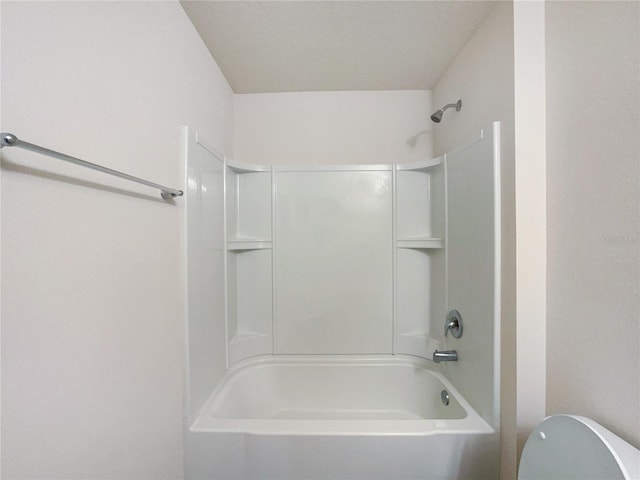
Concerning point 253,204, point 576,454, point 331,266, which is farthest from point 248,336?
point 576,454

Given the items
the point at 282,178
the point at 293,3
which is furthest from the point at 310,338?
the point at 293,3

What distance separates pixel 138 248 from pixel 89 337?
27cm

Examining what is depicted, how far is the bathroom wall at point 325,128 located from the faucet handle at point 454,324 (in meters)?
1.03

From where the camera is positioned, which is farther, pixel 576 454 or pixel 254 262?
pixel 254 262

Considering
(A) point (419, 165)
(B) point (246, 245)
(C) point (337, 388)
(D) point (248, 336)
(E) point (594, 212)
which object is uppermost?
(A) point (419, 165)

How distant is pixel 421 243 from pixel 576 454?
3.57 feet

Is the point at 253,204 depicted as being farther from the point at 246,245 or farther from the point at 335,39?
the point at 335,39

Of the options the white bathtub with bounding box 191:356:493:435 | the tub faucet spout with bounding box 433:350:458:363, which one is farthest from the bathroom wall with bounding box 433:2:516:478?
the white bathtub with bounding box 191:356:493:435

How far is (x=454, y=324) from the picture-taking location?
4.39 ft

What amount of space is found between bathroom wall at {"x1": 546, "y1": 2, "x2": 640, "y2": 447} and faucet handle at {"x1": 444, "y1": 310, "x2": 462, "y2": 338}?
0.40 metres

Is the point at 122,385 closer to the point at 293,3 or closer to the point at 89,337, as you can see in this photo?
the point at 89,337

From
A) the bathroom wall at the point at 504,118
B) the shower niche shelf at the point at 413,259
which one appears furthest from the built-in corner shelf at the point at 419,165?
the bathroom wall at the point at 504,118

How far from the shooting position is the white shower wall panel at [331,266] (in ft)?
5.61

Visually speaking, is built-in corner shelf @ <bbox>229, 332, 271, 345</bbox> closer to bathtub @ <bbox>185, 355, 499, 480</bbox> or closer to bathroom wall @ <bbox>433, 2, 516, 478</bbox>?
bathtub @ <bbox>185, 355, 499, 480</bbox>
